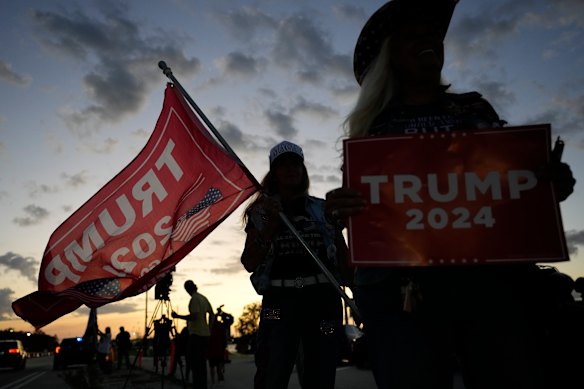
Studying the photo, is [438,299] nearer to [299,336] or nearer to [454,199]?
[454,199]

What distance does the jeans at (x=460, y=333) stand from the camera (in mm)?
1896

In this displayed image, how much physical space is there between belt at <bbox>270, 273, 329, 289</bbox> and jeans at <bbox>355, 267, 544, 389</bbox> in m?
1.35

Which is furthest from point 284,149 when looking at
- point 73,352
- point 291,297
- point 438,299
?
point 73,352

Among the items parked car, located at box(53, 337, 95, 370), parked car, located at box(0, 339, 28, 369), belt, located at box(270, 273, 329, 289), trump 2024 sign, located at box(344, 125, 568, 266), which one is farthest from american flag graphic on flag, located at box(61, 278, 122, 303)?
parked car, located at box(0, 339, 28, 369)

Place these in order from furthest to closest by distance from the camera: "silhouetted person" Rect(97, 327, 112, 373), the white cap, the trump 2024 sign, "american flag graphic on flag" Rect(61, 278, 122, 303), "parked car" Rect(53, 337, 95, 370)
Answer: "parked car" Rect(53, 337, 95, 370), "silhouetted person" Rect(97, 327, 112, 373), "american flag graphic on flag" Rect(61, 278, 122, 303), the white cap, the trump 2024 sign

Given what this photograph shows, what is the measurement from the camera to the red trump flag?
4082 mm

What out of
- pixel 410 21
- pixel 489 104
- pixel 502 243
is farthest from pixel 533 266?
pixel 410 21

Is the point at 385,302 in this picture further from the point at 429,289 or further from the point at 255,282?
the point at 255,282

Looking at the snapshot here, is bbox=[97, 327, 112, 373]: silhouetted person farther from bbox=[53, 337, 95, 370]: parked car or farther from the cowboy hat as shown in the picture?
the cowboy hat

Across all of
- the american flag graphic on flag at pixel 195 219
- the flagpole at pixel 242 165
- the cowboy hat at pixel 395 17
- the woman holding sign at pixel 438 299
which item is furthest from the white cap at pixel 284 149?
the woman holding sign at pixel 438 299

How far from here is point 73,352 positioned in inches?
1078

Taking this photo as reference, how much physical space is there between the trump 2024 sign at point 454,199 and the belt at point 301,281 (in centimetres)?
134

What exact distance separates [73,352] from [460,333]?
28999mm

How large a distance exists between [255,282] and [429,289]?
1639mm
